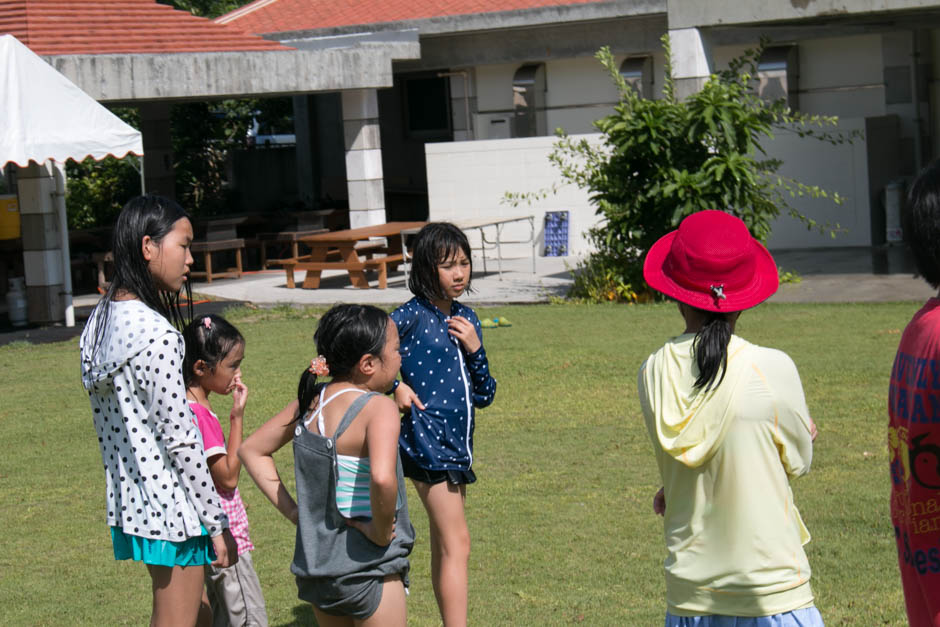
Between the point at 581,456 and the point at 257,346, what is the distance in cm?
568

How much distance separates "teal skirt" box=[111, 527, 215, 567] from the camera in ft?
11.4

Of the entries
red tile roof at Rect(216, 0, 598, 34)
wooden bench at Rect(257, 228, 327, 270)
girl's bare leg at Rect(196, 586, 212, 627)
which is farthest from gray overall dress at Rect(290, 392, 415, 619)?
red tile roof at Rect(216, 0, 598, 34)

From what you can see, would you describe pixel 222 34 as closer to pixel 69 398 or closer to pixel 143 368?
pixel 69 398

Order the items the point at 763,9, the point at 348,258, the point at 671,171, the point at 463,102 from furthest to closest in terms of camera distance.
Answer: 1. the point at 463,102
2. the point at 348,258
3. the point at 763,9
4. the point at 671,171

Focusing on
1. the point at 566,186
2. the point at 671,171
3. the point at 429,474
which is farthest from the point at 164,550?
the point at 566,186

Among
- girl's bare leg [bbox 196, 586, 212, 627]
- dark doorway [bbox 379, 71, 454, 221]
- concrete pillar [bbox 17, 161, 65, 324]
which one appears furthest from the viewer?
dark doorway [bbox 379, 71, 454, 221]

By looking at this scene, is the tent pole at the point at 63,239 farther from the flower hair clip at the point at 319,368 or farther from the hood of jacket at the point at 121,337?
the flower hair clip at the point at 319,368

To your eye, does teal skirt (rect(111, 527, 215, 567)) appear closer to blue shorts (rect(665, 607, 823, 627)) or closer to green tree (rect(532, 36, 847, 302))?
blue shorts (rect(665, 607, 823, 627))

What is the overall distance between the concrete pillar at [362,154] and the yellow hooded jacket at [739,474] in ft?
53.5

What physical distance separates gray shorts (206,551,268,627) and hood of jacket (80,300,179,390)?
40.8 inches

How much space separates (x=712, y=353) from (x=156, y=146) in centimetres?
2010

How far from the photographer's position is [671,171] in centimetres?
1408

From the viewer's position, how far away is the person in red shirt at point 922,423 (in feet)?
8.82

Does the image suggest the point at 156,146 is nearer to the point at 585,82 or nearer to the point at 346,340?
the point at 585,82
